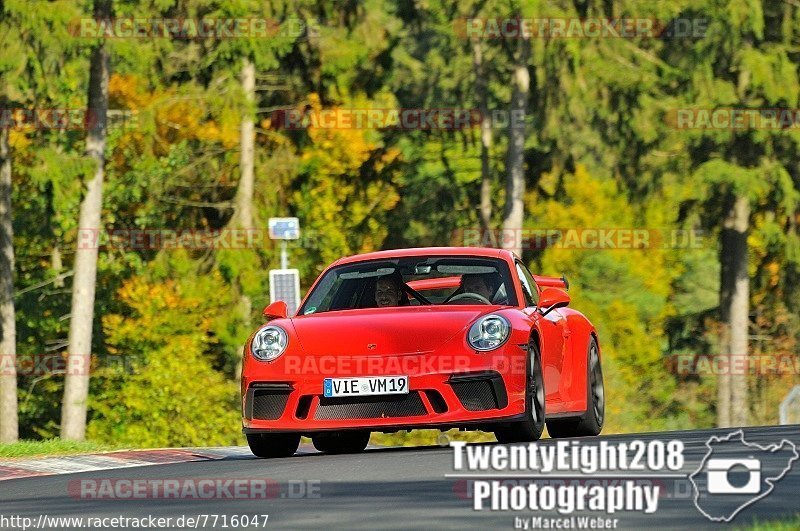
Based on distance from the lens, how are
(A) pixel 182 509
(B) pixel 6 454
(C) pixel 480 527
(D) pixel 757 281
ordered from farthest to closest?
(D) pixel 757 281 → (B) pixel 6 454 → (A) pixel 182 509 → (C) pixel 480 527

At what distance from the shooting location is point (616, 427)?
167ft

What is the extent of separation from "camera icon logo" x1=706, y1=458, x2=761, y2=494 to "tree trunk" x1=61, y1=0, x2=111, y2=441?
22123 millimetres

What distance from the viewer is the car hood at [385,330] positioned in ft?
43.3

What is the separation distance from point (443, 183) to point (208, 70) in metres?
9.17

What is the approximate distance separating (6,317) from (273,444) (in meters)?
23.3

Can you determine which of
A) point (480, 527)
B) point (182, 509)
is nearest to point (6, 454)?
point (182, 509)

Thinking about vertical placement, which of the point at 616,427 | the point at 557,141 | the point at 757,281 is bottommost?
the point at 616,427

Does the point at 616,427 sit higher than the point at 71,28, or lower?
lower

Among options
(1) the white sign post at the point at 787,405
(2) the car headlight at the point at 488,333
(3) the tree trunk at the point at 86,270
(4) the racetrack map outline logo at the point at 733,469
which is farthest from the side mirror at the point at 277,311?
(3) the tree trunk at the point at 86,270

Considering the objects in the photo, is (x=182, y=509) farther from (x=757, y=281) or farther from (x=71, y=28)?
(x=757, y=281)

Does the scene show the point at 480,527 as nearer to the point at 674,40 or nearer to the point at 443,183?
the point at 674,40

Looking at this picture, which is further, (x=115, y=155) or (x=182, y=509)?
(x=115, y=155)

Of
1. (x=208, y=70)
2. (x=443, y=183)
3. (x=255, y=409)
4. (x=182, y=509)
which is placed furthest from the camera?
(x=443, y=183)

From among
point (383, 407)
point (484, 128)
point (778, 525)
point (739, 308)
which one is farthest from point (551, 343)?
point (484, 128)
